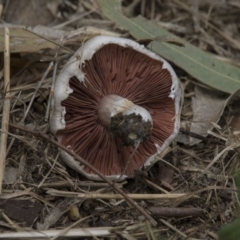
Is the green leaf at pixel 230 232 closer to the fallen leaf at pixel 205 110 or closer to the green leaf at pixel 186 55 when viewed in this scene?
the fallen leaf at pixel 205 110

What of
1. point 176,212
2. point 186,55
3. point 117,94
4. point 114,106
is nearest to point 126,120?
point 114,106

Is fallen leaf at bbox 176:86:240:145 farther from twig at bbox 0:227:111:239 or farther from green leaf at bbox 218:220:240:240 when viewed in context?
green leaf at bbox 218:220:240:240

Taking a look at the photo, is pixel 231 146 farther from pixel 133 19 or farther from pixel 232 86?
pixel 133 19

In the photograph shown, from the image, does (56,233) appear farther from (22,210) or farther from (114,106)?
(114,106)

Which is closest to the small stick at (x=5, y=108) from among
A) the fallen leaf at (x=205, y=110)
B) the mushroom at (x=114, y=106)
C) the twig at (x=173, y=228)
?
the mushroom at (x=114, y=106)

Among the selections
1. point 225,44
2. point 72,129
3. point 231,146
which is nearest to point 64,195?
point 72,129
